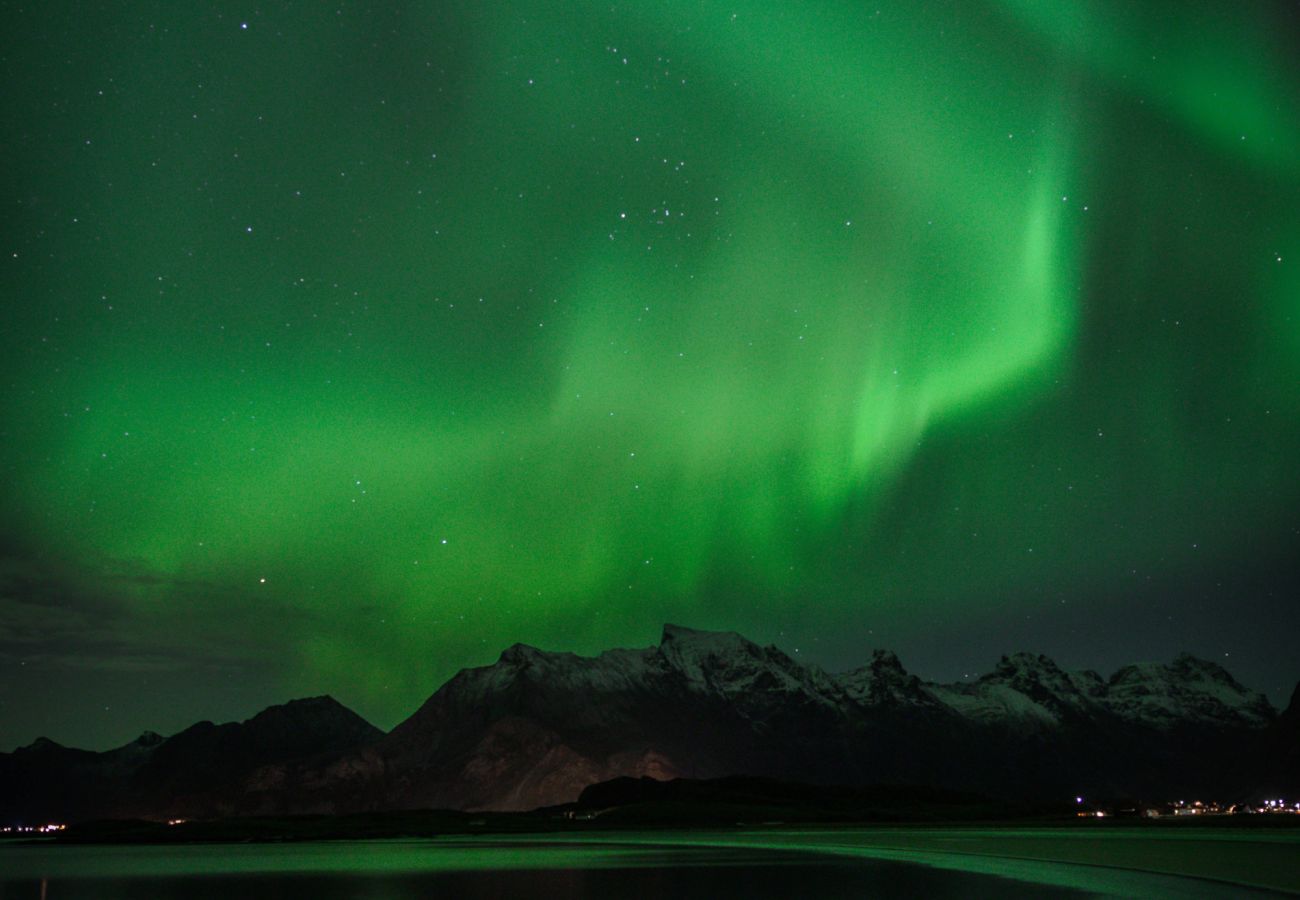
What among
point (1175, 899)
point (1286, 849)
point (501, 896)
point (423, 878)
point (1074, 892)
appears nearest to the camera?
point (1175, 899)

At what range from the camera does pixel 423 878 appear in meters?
79.1

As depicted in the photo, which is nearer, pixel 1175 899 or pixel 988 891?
pixel 1175 899

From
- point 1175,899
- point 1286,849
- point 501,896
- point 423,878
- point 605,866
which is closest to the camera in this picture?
point 1175,899

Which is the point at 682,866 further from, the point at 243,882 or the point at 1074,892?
the point at 1074,892

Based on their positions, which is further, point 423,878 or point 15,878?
point 15,878

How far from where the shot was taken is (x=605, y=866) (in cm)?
9669

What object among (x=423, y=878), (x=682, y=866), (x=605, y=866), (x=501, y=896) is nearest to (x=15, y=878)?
(x=423, y=878)

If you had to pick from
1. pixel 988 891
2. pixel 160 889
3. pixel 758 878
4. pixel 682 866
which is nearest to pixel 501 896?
pixel 758 878

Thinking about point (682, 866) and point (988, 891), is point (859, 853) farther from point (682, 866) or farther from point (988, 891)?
point (988, 891)

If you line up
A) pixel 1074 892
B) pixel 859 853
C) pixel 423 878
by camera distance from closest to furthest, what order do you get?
pixel 1074 892
pixel 423 878
pixel 859 853

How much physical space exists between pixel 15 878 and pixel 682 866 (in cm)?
5366

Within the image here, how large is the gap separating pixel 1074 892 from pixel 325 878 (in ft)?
168

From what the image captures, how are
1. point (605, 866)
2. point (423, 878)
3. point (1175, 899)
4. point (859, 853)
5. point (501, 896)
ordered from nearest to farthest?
1. point (1175, 899)
2. point (501, 896)
3. point (423, 878)
4. point (605, 866)
5. point (859, 853)

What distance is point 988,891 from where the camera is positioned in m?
57.0
